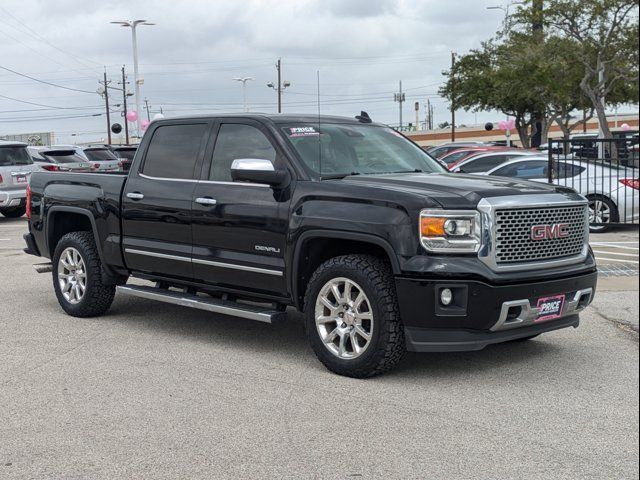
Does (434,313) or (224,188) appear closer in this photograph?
(434,313)

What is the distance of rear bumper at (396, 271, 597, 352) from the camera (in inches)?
211

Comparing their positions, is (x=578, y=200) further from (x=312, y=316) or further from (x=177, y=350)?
(x=177, y=350)

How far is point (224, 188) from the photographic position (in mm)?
6723

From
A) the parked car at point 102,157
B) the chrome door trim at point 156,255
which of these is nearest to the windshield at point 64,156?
the parked car at point 102,157

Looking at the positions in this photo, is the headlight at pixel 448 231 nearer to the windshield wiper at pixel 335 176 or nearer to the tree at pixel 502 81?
the windshield wiper at pixel 335 176

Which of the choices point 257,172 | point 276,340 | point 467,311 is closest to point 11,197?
point 276,340

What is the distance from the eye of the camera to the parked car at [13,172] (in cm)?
1934

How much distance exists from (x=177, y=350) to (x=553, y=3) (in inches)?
970

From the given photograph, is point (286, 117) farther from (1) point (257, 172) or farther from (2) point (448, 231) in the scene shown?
(2) point (448, 231)

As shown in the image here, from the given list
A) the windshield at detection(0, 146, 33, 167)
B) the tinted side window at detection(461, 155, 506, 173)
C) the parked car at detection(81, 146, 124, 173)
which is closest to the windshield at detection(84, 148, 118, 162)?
the parked car at detection(81, 146, 124, 173)

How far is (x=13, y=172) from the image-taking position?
19422mm

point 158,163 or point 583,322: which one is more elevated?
point 158,163

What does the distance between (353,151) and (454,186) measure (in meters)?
1.27

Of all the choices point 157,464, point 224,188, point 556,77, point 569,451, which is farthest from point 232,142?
point 556,77
